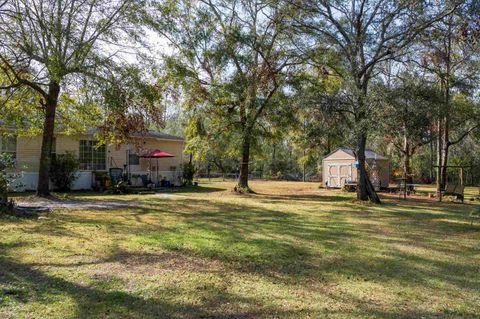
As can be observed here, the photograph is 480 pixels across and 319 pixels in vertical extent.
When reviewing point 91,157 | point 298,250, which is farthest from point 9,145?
point 298,250

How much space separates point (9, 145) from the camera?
60.3 ft

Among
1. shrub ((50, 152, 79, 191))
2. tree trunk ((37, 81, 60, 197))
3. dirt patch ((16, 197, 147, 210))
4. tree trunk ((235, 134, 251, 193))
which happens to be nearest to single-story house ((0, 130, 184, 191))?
shrub ((50, 152, 79, 191))

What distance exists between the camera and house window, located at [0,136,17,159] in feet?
59.2

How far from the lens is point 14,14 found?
1161 centimetres

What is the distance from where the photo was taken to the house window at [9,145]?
1803cm

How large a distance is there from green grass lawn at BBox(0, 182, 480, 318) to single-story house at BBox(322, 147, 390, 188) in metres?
15.8

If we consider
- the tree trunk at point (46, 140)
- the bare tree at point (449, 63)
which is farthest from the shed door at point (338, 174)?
the tree trunk at point (46, 140)

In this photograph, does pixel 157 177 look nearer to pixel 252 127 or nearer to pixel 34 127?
pixel 252 127

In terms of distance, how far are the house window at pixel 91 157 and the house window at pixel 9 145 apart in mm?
3008

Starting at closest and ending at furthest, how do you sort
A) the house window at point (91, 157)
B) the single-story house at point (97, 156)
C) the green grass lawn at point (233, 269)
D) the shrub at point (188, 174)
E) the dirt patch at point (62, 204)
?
the green grass lawn at point (233, 269)
the dirt patch at point (62, 204)
the single-story house at point (97, 156)
the house window at point (91, 157)
the shrub at point (188, 174)

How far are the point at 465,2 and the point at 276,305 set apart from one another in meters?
13.5

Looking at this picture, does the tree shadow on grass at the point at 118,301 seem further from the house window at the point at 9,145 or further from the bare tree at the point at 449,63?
the house window at the point at 9,145

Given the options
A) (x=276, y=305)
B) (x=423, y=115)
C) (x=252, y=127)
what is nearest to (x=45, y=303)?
(x=276, y=305)

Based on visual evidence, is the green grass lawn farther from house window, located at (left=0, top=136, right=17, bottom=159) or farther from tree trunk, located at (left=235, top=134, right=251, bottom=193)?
tree trunk, located at (left=235, top=134, right=251, bottom=193)
